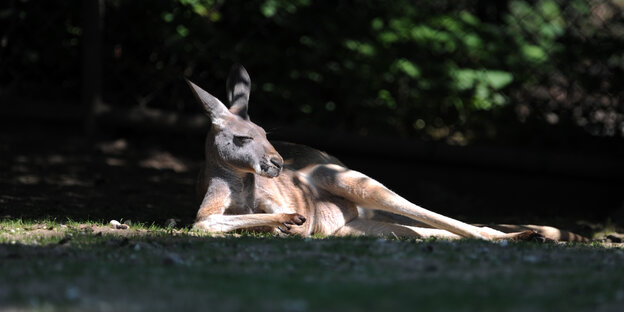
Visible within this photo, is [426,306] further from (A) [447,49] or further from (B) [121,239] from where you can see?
(A) [447,49]

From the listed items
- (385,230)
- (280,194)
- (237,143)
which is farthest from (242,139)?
(385,230)

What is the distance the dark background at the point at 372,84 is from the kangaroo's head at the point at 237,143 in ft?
7.65

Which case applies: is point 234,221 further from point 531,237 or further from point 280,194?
point 531,237

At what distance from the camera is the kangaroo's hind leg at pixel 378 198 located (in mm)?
5000

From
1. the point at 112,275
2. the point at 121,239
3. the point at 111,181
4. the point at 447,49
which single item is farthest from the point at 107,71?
the point at 112,275

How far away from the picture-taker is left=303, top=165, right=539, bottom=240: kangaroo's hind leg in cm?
500

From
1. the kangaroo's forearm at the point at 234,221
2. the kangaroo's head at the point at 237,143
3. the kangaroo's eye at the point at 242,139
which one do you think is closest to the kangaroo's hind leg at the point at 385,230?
the kangaroo's forearm at the point at 234,221

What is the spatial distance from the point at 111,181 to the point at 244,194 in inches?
91.2

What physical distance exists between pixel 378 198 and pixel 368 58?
9.16 ft

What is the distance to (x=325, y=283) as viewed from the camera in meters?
3.29

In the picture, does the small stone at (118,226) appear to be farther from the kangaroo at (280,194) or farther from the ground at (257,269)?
the kangaroo at (280,194)

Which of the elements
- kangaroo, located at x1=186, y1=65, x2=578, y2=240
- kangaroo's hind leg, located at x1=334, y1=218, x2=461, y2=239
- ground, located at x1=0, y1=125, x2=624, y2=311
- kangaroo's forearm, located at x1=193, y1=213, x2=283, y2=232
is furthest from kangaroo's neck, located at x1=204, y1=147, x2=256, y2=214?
kangaroo's hind leg, located at x1=334, y1=218, x2=461, y2=239

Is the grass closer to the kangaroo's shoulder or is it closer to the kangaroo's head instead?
the kangaroo's head

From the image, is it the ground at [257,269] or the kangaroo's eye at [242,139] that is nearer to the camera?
the ground at [257,269]
